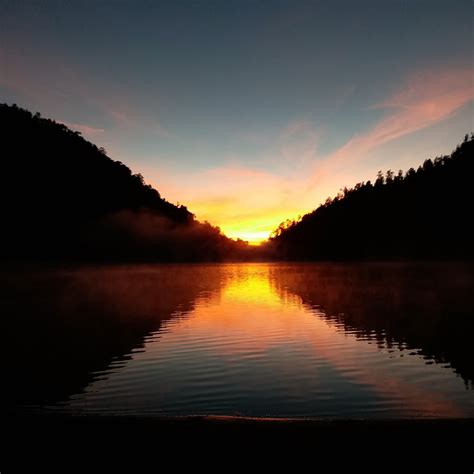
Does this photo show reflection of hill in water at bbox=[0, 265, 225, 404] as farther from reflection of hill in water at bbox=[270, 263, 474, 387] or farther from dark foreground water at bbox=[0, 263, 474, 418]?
reflection of hill in water at bbox=[270, 263, 474, 387]

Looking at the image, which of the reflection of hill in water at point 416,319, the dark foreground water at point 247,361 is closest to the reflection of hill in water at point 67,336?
the dark foreground water at point 247,361

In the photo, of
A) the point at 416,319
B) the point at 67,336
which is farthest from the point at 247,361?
the point at 416,319

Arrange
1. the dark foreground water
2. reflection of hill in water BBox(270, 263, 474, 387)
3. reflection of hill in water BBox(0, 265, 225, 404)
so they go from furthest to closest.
→ reflection of hill in water BBox(270, 263, 474, 387) → reflection of hill in water BBox(0, 265, 225, 404) → the dark foreground water

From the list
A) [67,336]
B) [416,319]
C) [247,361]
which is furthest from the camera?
[416,319]

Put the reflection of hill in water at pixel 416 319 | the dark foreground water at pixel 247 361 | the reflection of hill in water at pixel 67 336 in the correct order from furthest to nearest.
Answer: the reflection of hill in water at pixel 416 319 < the reflection of hill in water at pixel 67 336 < the dark foreground water at pixel 247 361

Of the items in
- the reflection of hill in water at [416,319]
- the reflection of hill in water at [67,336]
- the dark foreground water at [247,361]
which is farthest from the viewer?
the reflection of hill in water at [416,319]

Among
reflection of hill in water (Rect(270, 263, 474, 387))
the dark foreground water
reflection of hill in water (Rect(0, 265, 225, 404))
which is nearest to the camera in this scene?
the dark foreground water

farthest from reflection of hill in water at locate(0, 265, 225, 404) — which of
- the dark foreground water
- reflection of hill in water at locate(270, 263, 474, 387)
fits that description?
reflection of hill in water at locate(270, 263, 474, 387)

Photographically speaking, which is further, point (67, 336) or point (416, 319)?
point (416, 319)

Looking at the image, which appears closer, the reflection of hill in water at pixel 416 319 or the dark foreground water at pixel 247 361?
the dark foreground water at pixel 247 361

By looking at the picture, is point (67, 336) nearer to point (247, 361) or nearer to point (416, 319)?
point (247, 361)

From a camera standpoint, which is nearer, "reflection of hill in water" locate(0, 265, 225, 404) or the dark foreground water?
the dark foreground water

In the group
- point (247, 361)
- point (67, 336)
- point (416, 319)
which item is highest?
point (67, 336)

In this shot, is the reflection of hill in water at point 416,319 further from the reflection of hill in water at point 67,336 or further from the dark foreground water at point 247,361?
the reflection of hill in water at point 67,336
